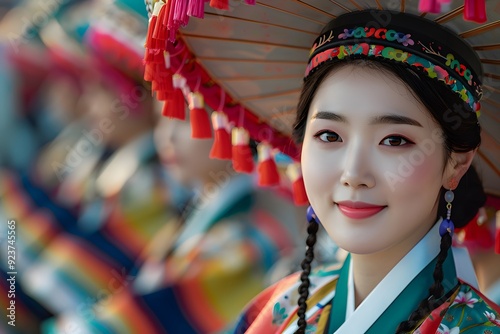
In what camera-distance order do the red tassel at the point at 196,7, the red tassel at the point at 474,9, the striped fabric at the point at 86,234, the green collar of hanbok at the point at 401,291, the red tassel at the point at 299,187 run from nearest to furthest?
the red tassel at the point at 474,9 → the red tassel at the point at 196,7 → the green collar of hanbok at the point at 401,291 → the red tassel at the point at 299,187 → the striped fabric at the point at 86,234

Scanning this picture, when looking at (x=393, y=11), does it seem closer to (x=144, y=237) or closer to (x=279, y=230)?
(x=279, y=230)

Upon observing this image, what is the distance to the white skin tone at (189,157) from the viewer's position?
2707 millimetres

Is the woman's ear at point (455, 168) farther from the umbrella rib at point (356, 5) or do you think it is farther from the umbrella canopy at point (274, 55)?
the umbrella rib at point (356, 5)

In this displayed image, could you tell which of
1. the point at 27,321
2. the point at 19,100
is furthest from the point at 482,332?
the point at 19,100

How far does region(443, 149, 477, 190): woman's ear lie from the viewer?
1539 mm

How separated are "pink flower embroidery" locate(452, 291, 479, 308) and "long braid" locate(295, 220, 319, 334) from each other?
1.20 ft

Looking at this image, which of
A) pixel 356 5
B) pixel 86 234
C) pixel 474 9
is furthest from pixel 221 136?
pixel 86 234

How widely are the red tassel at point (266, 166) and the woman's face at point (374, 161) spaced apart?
1.77 feet

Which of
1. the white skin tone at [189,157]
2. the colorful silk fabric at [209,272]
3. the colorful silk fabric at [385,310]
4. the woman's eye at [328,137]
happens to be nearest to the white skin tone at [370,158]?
the woman's eye at [328,137]

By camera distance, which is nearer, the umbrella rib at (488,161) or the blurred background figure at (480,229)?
the blurred background figure at (480,229)

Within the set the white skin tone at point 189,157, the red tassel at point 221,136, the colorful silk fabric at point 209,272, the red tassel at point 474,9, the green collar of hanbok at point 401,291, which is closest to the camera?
the red tassel at point 474,9

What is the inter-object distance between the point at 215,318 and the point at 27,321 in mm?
1110

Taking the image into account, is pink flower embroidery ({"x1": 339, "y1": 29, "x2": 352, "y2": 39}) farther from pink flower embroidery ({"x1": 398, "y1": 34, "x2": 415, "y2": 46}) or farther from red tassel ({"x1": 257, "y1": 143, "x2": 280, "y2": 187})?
red tassel ({"x1": 257, "y1": 143, "x2": 280, "y2": 187})

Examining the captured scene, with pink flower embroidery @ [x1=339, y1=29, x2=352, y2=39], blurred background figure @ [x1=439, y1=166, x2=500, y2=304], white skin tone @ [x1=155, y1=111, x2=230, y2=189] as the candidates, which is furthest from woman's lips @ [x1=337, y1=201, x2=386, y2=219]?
white skin tone @ [x1=155, y1=111, x2=230, y2=189]
